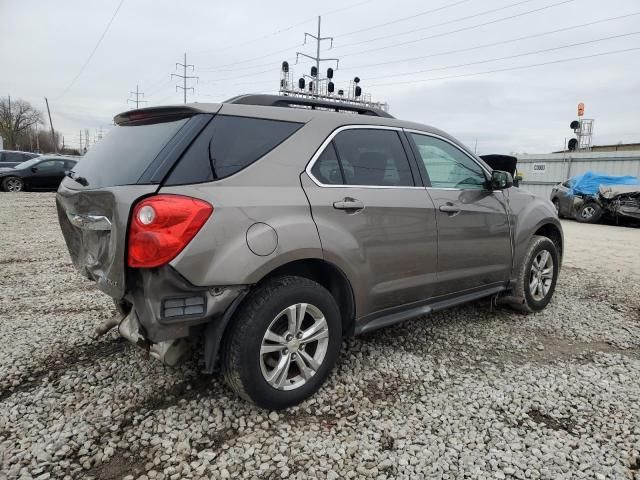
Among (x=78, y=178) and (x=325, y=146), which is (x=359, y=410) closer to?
(x=325, y=146)

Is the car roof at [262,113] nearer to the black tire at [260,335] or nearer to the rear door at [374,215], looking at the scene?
the rear door at [374,215]

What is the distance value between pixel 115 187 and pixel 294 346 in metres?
1.30

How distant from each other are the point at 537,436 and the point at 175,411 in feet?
6.60

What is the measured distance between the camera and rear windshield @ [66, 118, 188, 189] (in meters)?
2.40

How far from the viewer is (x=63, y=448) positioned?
2.22 m

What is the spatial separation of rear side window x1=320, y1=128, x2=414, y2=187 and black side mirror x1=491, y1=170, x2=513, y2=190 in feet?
3.28

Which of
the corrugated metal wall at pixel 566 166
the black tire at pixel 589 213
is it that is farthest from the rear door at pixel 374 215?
the corrugated metal wall at pixel 566 166

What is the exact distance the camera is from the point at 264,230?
2.38 m

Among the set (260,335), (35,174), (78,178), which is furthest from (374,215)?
(35,174)

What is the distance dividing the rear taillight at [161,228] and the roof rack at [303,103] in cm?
90

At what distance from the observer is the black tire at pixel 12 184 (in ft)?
51.6

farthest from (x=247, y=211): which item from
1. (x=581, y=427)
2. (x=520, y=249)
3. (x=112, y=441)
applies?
(x=520, y=249)

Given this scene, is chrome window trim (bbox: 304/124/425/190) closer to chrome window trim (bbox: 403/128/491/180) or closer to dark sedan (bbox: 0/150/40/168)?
chrome window trim (bbox: 403/128/491/180)

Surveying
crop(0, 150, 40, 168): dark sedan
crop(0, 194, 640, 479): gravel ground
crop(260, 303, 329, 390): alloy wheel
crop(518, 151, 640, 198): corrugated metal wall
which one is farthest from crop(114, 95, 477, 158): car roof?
crop(0, 150, 40, 168): dark sedan
